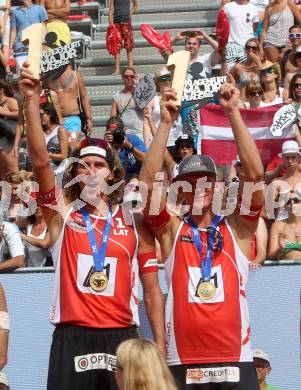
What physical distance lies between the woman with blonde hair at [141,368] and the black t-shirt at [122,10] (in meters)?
10.5

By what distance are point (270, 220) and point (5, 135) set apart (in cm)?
434

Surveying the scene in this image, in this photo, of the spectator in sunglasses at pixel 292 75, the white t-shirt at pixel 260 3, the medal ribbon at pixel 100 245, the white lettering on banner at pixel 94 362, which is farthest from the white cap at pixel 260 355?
the white t-shirt at pixel 260 3

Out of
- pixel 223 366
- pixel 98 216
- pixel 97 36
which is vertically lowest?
pixel 97 36

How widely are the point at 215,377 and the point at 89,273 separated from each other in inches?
35.1

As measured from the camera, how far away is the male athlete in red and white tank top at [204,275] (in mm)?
5645

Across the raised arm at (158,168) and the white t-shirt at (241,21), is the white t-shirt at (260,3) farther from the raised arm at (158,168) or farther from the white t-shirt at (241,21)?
the raised arm at (158,168)

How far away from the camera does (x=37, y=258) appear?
27.7 ft

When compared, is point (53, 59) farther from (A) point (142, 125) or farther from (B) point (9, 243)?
(A) point (142, 125)

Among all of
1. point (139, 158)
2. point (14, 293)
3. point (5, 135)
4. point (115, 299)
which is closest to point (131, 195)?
point (14, 293)

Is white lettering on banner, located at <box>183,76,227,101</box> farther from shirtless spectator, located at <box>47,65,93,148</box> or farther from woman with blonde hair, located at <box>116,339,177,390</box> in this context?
shirtless spectator, located at <box>47,65,93,148</box>

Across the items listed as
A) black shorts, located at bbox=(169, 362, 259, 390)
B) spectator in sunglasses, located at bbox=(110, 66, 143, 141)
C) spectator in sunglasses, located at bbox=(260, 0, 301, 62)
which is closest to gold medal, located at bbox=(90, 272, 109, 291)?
black shorts, located at bbox=(169, 362, 259, 390)

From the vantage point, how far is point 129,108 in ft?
39.5

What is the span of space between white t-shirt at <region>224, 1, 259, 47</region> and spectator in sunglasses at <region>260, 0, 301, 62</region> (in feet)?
0.70

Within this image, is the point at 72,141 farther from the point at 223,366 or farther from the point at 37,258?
the point at 223,366
